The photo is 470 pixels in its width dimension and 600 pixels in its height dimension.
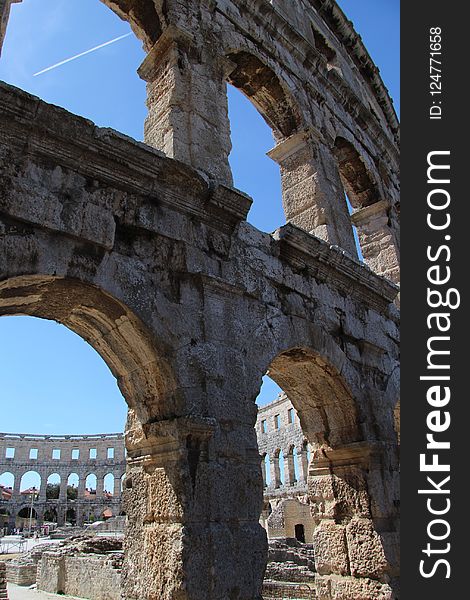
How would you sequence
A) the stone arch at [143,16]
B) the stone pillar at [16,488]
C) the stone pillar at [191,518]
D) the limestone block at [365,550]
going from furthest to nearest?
the stone pillar at [16,488] → the stone arch at [143,16] → the limestone block at [365,550] → the stone pillar at [191,518]

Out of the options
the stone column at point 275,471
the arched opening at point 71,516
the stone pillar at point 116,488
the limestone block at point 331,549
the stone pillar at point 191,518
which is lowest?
the arched opening at point 71,516

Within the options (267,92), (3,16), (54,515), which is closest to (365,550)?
(267,92)

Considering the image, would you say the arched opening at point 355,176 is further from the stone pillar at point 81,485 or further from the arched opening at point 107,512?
the stone pillar at point 81,485

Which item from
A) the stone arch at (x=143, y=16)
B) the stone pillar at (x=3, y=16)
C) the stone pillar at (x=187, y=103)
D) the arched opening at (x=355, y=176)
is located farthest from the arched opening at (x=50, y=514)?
the stone pillar at (x=3, y=16)

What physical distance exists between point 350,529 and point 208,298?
2997 millimetres

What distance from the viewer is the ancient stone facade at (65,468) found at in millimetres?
A: 43406

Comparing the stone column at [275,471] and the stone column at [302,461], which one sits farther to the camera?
the stone column at [275,471]

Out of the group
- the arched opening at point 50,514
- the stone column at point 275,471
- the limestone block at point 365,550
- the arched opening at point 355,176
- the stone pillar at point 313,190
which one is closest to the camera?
the limestone block at point 365,550

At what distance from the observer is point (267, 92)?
6.94 metres

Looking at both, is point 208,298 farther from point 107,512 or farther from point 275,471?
point 107,512

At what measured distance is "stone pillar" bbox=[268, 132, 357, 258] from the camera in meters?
6.38

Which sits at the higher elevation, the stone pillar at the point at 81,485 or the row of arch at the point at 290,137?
the row of arch at the point at 290,137

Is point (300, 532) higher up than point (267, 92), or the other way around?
point (267, 92)

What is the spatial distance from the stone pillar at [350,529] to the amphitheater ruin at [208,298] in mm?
16
